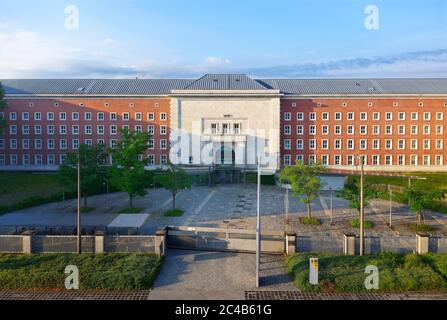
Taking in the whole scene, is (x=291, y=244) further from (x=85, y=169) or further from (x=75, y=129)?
(x=75, y=129)

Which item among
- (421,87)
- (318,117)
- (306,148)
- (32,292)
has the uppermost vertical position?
(421,87)

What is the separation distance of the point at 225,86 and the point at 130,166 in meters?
30.9

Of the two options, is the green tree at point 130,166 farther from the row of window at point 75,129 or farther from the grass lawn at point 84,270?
the row of window at point 75,129

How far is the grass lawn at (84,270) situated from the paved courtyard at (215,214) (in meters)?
5.42

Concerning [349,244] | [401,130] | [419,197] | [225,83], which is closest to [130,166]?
[349,244]

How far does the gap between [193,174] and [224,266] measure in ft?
100

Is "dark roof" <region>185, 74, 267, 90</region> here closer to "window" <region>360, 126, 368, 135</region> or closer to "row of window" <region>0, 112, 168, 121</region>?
"row of window" <region>0, 112, 168, 121</region>

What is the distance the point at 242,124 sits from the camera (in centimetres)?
6150

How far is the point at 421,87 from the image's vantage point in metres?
63.8

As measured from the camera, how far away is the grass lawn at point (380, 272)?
17.8 metres

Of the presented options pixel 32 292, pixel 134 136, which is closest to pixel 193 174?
pixel 134 136

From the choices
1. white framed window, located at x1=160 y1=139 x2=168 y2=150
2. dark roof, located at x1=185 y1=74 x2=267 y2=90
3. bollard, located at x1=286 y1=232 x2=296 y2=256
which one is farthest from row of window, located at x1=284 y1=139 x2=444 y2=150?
bollard, located at x1=286 y1=232 x2=296 y2=256

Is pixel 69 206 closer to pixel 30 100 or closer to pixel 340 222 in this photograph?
pixel 340 222

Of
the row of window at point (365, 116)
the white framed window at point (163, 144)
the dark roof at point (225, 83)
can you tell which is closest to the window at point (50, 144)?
the white framed window at point (163, 144)
